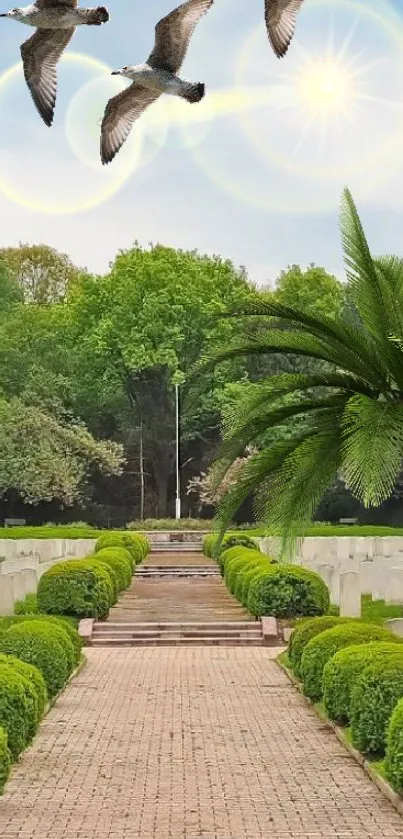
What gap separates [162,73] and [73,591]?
55.5ft

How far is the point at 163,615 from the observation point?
946 inches

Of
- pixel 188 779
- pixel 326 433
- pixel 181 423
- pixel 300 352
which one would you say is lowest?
pixel 188 779

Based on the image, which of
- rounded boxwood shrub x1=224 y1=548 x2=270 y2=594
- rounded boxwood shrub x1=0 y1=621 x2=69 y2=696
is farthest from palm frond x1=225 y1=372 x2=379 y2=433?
rounded boxwood shrub x1=224 y1=548 x2=270 y2=594

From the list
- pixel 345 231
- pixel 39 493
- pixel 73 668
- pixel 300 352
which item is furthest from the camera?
pixel 39 493

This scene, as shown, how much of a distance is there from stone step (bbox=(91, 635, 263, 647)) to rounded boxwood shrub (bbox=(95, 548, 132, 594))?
4.99 metres

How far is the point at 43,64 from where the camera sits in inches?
228

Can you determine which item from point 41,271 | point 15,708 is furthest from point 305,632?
point 41,271

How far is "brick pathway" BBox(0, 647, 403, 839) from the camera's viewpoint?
864 cm

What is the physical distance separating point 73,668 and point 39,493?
4365 cm

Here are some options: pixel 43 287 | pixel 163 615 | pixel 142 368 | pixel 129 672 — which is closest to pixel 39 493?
pixel 142 368

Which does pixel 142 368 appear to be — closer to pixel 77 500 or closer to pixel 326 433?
pixel 77 500

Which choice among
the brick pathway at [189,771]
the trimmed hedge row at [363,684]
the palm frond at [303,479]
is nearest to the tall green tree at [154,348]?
the brick pathway at [189,771]

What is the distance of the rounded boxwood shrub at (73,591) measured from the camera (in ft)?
70.9

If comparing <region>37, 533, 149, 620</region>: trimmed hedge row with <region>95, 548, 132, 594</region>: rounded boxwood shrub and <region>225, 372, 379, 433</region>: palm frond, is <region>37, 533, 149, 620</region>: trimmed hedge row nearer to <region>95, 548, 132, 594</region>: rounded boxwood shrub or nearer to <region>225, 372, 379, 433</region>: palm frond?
<region>95, 548, 132, 594</region>: rounded boxwood shrub
